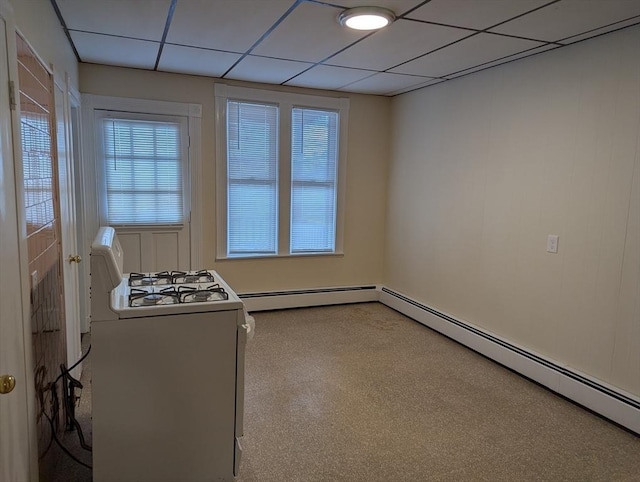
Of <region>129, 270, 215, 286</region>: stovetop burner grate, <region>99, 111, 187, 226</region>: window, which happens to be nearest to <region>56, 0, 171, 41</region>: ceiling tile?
<region>99, 111, 187, 226</region>: window

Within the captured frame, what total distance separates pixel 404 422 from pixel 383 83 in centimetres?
324

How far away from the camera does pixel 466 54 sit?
10.8 ft

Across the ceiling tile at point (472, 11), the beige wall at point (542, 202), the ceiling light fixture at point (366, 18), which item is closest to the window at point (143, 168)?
the ceiling light fixture at point (366, 18)

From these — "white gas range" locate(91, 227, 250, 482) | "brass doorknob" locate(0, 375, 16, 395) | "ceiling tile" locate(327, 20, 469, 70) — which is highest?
"ceiling tile" locate(327, 20, 469, 70)

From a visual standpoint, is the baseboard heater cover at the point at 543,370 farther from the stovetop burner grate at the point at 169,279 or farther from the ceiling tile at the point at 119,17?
the ceiling tile at the point at 119,17

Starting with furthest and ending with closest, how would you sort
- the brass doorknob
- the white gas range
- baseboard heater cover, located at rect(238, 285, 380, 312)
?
baseboard heater cover, located at rect(238, 285, 380, 312) → the white gas range → the brass doorknob

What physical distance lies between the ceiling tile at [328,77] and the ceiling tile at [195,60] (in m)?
0.74

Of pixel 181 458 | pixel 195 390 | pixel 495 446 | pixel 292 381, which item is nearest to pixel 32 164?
pixel 195 390

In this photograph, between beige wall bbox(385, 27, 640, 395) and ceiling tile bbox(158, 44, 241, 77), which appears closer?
beige wall bbox(385, 27, 640, 395)

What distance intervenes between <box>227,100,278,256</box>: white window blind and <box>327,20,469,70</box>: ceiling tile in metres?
1.23

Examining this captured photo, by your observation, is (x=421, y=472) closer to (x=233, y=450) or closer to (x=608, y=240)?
(x=233, y=450)

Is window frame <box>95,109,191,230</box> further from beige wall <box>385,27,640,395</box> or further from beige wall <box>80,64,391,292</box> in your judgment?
beige wall <box>385,27,640,395</box>

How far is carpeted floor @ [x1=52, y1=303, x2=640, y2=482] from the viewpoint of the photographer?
88.4 inches

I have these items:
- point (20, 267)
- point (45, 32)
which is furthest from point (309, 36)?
point (20, 267)
